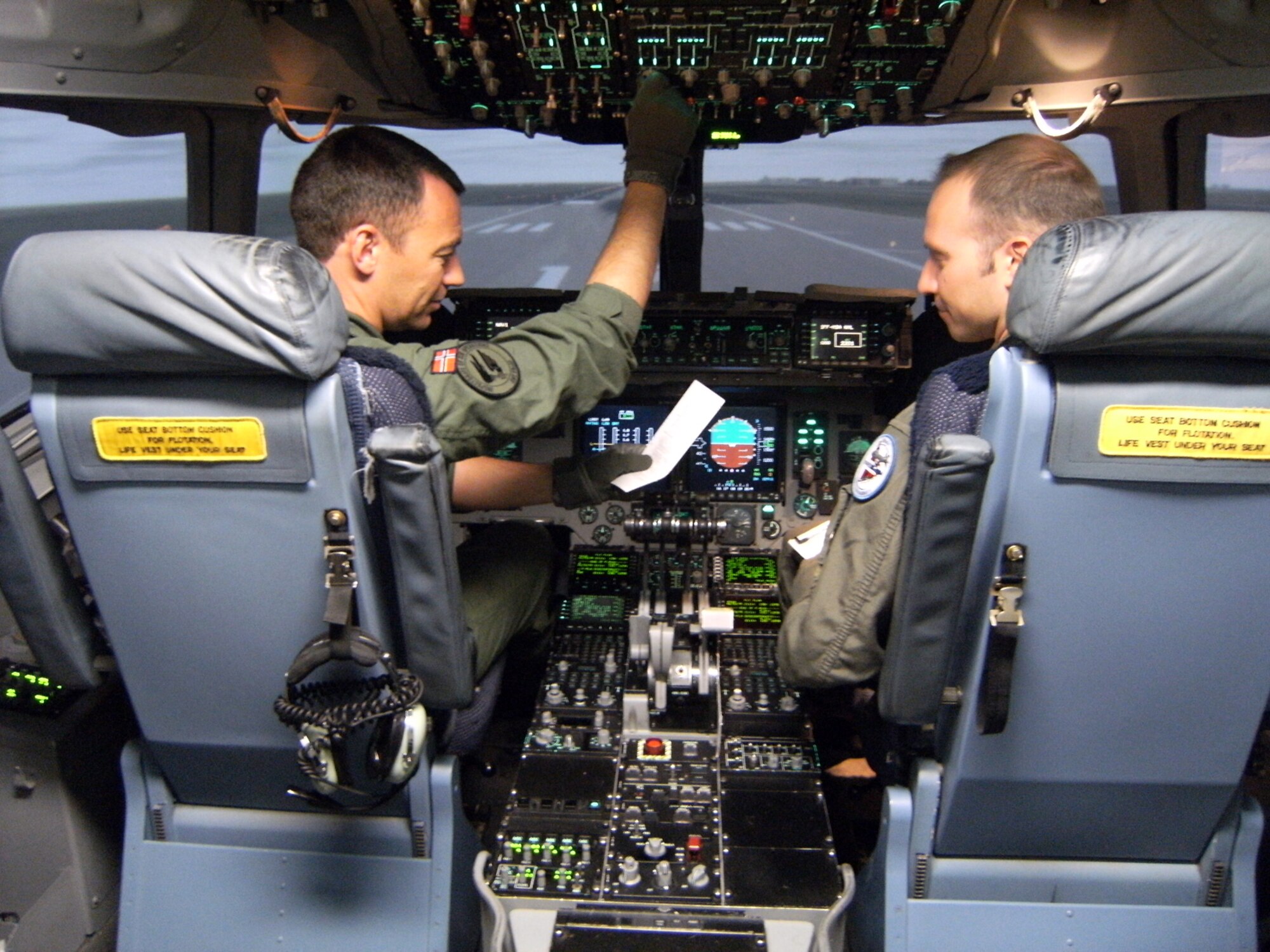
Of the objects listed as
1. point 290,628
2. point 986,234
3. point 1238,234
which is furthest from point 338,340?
point 1238,234

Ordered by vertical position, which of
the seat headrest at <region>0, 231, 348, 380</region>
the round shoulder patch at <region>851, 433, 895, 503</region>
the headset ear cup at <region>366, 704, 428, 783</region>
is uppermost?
the seat headrest at <region>0, 231, 348, 380</region>

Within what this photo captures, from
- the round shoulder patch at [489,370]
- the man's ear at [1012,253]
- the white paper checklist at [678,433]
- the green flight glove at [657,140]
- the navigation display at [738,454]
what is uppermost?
the green flight glove at [657,140]

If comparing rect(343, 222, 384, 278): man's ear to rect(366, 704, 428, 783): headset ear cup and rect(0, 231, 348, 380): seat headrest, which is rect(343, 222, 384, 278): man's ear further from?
rect(366, 704, 428, 783): headset ear cup

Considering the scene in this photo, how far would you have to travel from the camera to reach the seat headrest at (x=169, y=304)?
3.76ft

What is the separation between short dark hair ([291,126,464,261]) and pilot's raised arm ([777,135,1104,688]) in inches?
36.4

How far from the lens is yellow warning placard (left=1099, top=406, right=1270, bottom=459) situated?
118 cm

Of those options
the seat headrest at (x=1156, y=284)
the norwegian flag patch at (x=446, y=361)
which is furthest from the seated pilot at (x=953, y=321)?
the norwegian flag patch at (x=446, y=361)

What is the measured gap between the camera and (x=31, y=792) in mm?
1769

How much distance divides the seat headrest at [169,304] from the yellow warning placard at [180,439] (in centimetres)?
8

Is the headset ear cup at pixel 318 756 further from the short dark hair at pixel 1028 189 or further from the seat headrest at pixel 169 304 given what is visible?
the short dark hair at pixel 1028 189

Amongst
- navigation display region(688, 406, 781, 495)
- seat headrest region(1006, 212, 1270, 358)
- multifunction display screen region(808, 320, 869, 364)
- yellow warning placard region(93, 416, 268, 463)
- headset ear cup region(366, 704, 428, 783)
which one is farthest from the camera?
navigation display region(688, 406, 781, 495)

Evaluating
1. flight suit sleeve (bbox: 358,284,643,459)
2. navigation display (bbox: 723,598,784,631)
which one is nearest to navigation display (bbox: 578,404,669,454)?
navigation display (bbox: 723,598,784,631)

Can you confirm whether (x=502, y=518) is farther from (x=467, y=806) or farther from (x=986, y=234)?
(x=986, y=234)

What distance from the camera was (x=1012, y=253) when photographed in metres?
1.47
